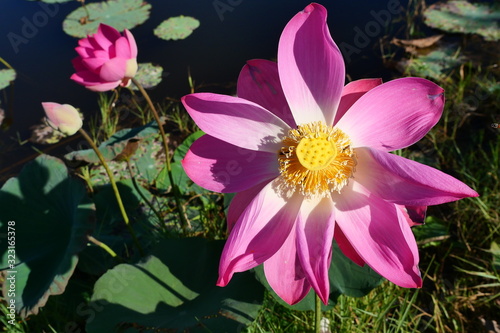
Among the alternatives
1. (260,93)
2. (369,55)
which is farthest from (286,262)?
(369,55)

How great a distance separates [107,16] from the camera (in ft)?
14.2

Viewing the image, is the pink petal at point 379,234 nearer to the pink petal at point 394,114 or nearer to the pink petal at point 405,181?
the pink petal at point 405,181

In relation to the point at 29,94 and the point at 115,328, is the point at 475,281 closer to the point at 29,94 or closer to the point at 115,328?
the point at 115,328

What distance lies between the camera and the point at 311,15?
1068 millimetres

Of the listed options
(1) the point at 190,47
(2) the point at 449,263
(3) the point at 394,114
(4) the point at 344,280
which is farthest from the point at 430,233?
(1) the point at 190,47

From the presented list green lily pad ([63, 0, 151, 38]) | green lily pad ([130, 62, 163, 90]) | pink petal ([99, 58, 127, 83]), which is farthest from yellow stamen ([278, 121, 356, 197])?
green lily pad ([63, 0, 151, 38])

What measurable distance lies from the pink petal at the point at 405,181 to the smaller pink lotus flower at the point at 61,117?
2.87 feet

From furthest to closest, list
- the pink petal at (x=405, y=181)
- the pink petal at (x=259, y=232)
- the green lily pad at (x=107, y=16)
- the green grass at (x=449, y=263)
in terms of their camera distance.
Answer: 1. the green lily pad at (x=107, y=16)
2. the green grass at (x=449, y=263)
3. the pink petal at (x=259, y=232)
4. the pink petal at (x=405, y=181)

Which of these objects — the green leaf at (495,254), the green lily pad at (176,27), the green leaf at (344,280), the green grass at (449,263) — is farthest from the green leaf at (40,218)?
the green lily pad at (176,27)

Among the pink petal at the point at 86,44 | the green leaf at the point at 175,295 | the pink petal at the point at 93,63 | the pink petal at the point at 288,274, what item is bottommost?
the green leaf at the point at 175,295

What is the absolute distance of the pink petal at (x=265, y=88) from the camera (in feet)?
4.07

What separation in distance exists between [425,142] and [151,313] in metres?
1.93

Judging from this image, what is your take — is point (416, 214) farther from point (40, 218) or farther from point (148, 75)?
point (148, 75)

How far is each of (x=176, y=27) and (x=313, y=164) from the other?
10.4ft
